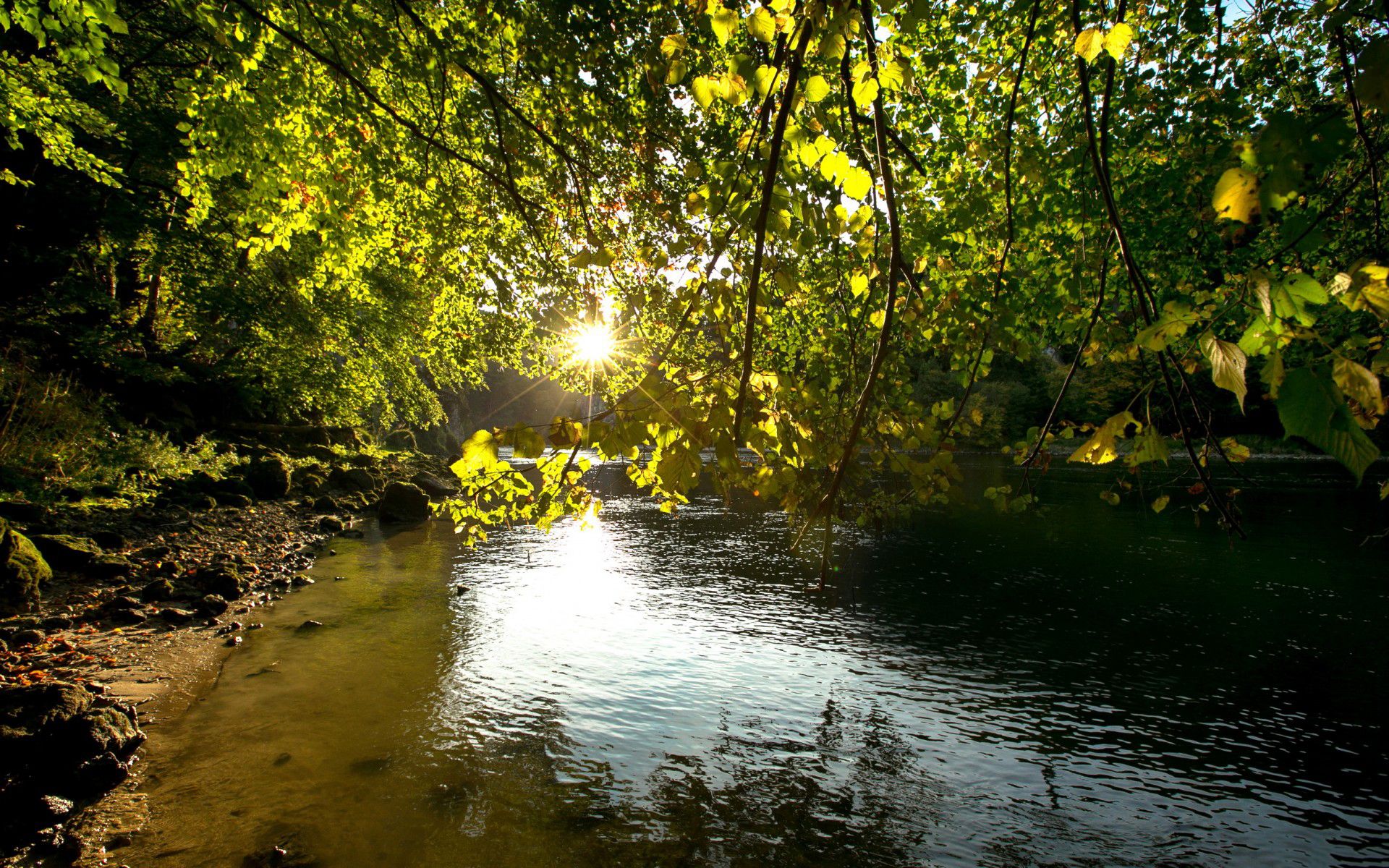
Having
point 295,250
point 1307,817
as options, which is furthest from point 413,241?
point 1307,817

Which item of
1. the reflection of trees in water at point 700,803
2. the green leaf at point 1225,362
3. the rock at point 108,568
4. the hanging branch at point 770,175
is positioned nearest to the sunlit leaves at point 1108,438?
the green leaf at point 1225,362

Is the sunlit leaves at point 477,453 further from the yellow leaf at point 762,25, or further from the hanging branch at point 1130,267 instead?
the hanging branch at point 1130,267

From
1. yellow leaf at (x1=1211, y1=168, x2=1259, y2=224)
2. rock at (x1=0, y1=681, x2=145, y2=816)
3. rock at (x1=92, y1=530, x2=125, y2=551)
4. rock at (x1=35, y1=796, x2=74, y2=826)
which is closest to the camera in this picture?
yellow leaf at (x1=1211, y1=168, x2=1259, y2=224)

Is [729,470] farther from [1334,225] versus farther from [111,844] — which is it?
[1334,225]

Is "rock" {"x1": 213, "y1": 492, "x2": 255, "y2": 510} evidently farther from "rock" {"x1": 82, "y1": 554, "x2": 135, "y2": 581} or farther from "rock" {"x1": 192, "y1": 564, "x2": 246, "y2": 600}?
"rock" {"x1": 82, "y1": 554, "x2": 135, "y2": 581}

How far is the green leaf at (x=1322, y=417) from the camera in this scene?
1.36 m

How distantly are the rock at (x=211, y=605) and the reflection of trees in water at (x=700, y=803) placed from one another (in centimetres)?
665

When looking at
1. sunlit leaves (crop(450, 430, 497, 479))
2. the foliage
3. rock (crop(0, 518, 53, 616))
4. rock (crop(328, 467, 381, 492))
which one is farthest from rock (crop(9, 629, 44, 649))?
rock (crop(328, 467, 381, 492))

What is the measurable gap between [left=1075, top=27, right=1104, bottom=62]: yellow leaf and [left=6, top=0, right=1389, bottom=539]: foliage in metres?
0.02

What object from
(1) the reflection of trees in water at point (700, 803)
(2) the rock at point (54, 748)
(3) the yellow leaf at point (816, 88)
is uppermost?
(3) the yellow leaf at point (816, 88)

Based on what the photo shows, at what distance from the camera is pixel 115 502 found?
1355cm

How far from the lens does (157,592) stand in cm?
1139

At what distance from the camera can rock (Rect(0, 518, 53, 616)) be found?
31.1 feet

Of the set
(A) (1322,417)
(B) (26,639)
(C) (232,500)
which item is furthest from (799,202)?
(C) (232,500)
